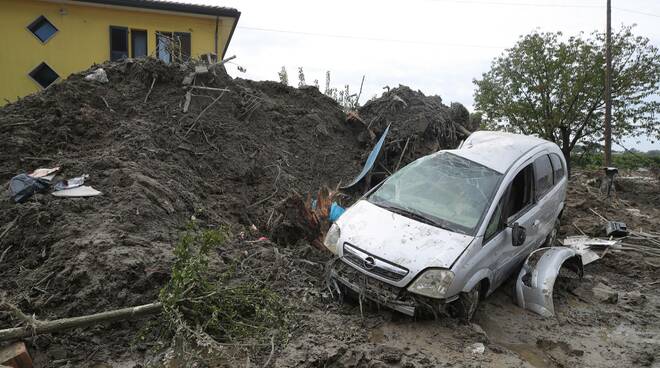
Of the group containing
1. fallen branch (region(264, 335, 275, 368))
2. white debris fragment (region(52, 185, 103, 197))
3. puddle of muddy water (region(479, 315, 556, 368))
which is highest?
white debris fragment (region(52, 185, 103, 197))

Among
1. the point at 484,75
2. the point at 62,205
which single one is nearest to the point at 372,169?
the point at 62,205

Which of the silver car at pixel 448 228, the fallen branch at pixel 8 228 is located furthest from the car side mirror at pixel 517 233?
the fallen branch at pixel 8 228

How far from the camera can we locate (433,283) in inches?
179

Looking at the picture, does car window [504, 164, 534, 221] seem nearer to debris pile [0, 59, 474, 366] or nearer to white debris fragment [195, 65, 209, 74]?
debris pile [0, 59, 474, 366]

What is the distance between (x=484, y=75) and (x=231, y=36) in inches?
539

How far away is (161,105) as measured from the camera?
8891 mm

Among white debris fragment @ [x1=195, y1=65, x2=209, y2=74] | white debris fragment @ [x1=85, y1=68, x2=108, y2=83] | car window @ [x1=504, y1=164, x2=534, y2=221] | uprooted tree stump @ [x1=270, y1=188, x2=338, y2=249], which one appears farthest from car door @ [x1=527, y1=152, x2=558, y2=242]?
white debris fragment @ [x1=85, y1=68, x2=108, y2=83]

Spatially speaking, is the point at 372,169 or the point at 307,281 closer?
the point at 307,281

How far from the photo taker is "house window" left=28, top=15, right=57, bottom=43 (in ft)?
53.5

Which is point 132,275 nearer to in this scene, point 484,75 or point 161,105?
point 161,105

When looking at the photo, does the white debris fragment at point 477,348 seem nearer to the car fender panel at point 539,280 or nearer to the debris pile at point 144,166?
the car fender panel at point 539,280

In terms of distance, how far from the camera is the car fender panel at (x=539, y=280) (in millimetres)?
5605

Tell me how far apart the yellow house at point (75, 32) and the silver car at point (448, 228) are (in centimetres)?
1250

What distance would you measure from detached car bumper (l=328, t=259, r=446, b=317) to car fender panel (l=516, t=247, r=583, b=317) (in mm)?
1672
